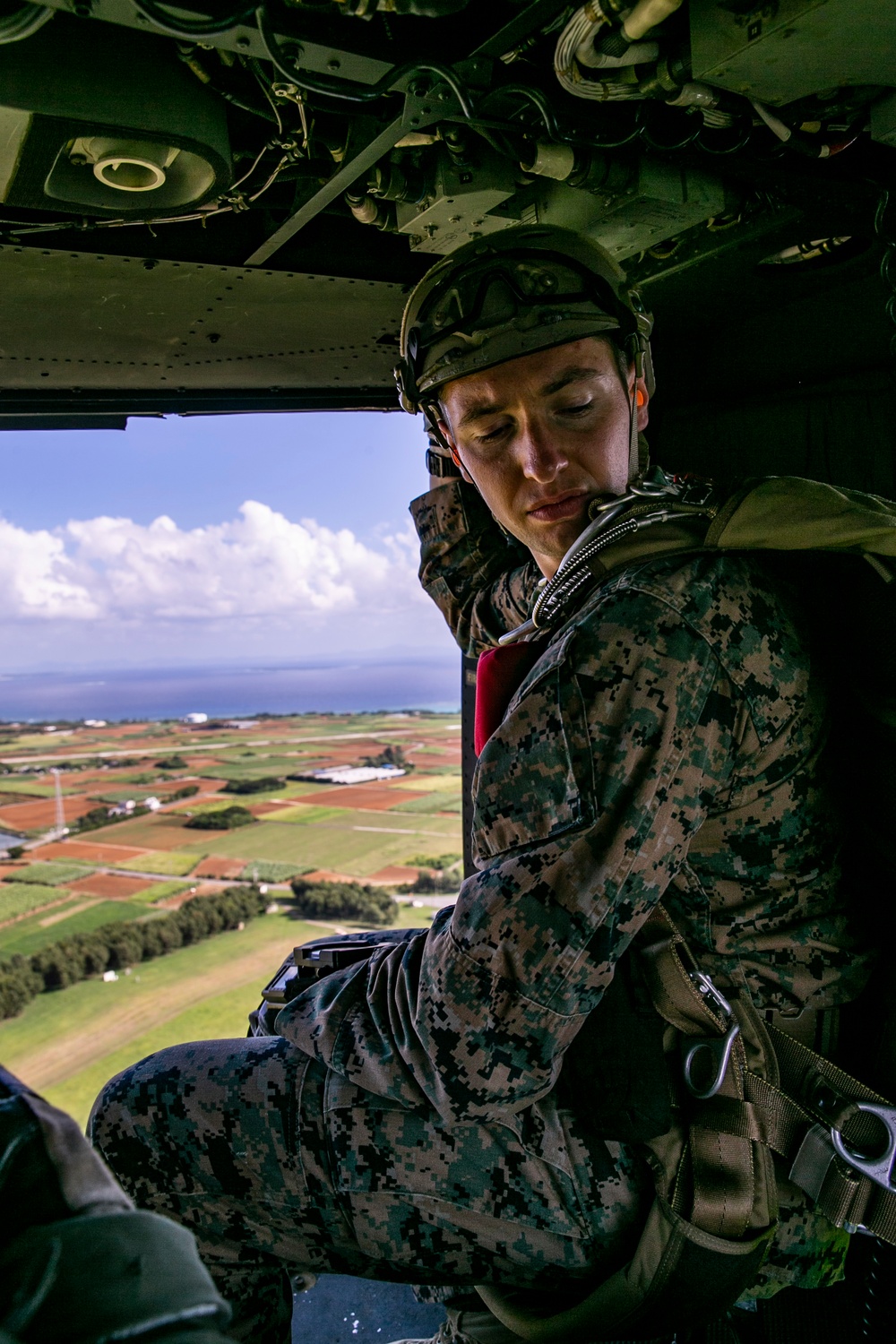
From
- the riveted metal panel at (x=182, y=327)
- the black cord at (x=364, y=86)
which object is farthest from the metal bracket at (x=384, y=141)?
the riveted metal panel at (x=182, y=327)

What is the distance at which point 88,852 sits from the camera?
17.6 meters

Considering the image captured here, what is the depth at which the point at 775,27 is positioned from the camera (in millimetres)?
1273

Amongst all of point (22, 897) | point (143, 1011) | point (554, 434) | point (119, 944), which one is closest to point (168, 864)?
point (119, 944)

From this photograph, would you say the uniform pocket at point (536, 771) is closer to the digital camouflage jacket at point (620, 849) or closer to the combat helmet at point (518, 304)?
the digital camouflage jacket at point (620, 849)

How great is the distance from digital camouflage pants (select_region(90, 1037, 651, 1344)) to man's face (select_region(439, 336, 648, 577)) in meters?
0.97

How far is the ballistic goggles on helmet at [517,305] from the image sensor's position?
154cm

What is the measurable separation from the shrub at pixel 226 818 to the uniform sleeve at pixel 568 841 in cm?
1897

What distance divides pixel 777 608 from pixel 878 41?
0.88 metres

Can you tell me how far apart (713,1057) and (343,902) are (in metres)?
15.8

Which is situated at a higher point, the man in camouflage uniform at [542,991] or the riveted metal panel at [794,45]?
the riveted metal panel at [794,45]

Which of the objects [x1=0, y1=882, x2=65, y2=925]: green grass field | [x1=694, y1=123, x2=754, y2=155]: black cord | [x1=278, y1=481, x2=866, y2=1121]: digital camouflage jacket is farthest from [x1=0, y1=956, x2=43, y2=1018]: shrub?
[x1=694, y1=123, x2=754, y2=155]: black cord

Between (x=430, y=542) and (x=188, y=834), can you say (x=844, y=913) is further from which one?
(x=188, y=834)

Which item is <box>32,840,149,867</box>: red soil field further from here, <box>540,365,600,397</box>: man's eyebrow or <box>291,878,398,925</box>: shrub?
<box>540,365,600,397</box>: man's eyebrow

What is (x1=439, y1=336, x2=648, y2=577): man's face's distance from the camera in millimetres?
1533
